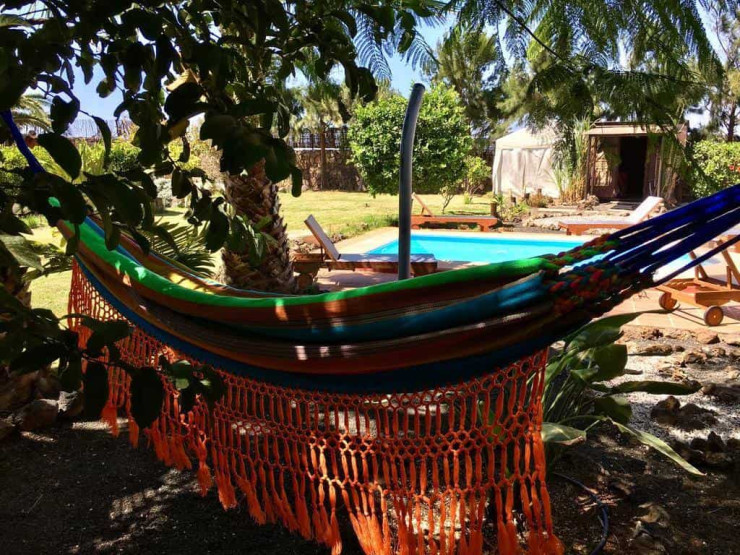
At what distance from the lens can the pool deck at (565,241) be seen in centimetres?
376

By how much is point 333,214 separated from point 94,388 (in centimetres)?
1042

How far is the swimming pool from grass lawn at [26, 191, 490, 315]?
1.02m

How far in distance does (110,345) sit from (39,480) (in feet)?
5.24

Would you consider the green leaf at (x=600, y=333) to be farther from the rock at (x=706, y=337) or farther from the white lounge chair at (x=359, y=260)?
the white lounge chair at (x=359, y=260)

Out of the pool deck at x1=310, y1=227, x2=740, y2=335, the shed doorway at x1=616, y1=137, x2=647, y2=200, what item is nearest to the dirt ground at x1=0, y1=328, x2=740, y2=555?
the pool deck at x1=310, y1=227, x2=740, y2=335

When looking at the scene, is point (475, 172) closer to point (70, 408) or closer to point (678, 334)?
point (678, 334)

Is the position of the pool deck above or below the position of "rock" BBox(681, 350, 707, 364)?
above

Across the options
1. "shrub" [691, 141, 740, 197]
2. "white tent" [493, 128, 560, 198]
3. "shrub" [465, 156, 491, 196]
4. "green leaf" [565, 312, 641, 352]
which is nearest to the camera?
"green leaf" [565, 312, 641, 352]

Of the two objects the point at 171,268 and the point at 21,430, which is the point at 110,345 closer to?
the point at 171,268

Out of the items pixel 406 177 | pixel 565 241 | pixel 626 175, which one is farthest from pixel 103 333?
pixel 626 175

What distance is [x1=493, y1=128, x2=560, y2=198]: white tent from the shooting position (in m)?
13.0

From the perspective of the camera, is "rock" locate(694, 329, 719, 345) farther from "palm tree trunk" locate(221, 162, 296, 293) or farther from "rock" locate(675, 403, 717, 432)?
"palm tree trunk" locate(221, 162, 296, 293)

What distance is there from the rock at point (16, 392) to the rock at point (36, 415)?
0.06m

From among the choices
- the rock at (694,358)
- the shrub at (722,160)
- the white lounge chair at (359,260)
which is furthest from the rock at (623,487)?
the shrub at (722,160)
